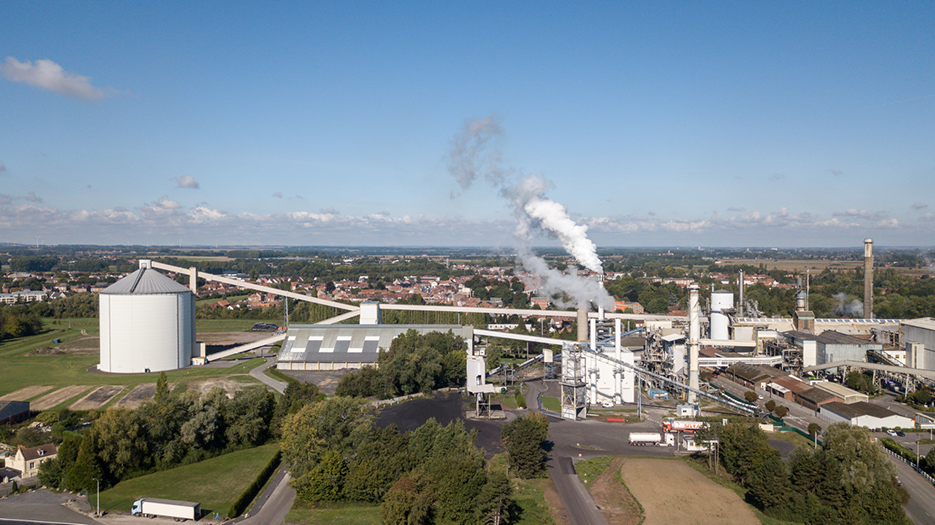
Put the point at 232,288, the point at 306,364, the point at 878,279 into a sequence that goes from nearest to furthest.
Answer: the point at 306,364, the point at 878,279, the point at 232,288

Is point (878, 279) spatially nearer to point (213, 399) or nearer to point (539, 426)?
point (539, 426)

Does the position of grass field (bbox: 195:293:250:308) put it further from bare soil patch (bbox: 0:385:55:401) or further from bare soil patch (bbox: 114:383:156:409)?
bare soil patch (bbox: 114:383:156:409)

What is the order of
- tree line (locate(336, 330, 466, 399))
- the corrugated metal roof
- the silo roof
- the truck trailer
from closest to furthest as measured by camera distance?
the truck trailer
tree line (locate(336, 330, 466, 399))
the silo roof
the corrugated metal roof

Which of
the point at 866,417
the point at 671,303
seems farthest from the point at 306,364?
the point at 671,303

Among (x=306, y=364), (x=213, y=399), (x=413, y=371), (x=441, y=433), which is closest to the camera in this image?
(x=441, y=433)

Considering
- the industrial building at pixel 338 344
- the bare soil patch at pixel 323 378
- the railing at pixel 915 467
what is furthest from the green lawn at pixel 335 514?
the industrial building at pixel 338 344

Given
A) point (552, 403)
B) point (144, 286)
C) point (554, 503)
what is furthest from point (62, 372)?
point (554, 503)

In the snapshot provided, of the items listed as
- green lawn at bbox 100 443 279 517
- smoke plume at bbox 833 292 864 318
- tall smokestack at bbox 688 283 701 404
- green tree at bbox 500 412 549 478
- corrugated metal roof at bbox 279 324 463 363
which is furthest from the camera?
smoke plume at bbox 833 292 864 318

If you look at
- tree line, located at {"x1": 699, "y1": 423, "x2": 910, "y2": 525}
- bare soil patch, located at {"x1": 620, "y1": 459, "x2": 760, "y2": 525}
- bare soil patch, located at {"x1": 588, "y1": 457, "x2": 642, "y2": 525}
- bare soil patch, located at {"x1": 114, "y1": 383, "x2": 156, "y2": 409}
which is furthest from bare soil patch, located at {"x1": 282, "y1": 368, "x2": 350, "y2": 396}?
tree line, located at {"x1": 699, "y1": 423, "x2": 910, "y2": 525}
